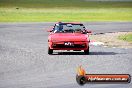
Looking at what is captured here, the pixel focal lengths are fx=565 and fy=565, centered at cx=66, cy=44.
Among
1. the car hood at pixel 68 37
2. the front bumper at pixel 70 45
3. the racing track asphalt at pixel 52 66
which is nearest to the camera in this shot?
the racing track asphalt at pixel 52 66

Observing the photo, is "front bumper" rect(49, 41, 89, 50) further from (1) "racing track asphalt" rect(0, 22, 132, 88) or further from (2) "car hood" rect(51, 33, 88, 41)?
(1) "racing track asphalt" rect(0, 22, 132, 88)

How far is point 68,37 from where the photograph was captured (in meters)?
23.7

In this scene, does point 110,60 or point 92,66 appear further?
point 110,60

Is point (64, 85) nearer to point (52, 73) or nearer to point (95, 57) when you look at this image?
point (52, 73)

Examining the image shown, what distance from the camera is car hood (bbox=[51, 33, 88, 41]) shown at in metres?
23.5

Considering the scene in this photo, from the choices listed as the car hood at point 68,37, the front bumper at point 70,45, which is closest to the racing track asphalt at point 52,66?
the front bumper at point 70,45

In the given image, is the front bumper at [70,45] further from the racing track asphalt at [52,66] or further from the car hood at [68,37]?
the racing track asphalt at [52,66]

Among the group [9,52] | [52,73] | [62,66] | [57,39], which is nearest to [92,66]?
[62,66]

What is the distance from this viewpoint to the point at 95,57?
899 inches

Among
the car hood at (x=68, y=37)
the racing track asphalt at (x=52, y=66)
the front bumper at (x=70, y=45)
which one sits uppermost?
the car hood at (x=68, y=37)

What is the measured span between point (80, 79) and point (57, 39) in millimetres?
11010

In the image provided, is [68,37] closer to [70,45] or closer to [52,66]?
[70,45]

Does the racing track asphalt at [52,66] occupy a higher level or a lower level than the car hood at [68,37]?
lower

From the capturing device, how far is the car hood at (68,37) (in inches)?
927
